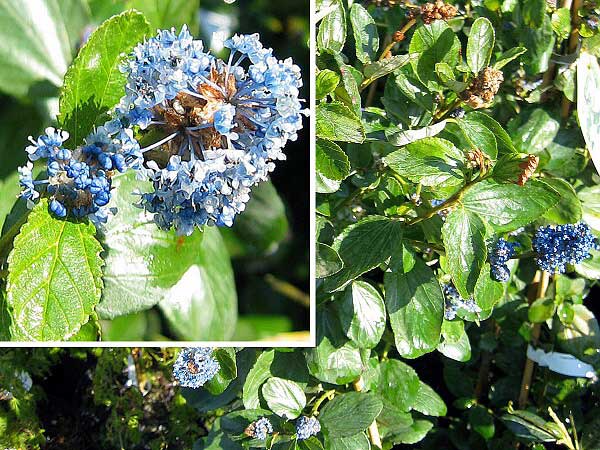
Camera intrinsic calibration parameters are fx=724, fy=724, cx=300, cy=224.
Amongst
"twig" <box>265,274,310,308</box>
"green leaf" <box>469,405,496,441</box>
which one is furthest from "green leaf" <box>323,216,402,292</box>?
"green leaf" <box>469,405,496,441</box>

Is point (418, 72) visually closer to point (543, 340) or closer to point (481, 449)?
point (543, 340)

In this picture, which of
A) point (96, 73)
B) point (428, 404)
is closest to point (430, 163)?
point (96, 73)

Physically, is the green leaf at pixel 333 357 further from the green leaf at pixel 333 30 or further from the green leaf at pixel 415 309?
the green leaf at pixel 333 30

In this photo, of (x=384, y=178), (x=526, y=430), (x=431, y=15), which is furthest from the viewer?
(x=526, y=430)

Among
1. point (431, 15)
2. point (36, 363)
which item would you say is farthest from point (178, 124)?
point (36, 363)

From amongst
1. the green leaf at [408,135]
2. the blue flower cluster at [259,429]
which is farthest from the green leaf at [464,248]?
the blue flower cluster at [259,429]

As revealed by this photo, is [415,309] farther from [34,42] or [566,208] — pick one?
[34,42]
